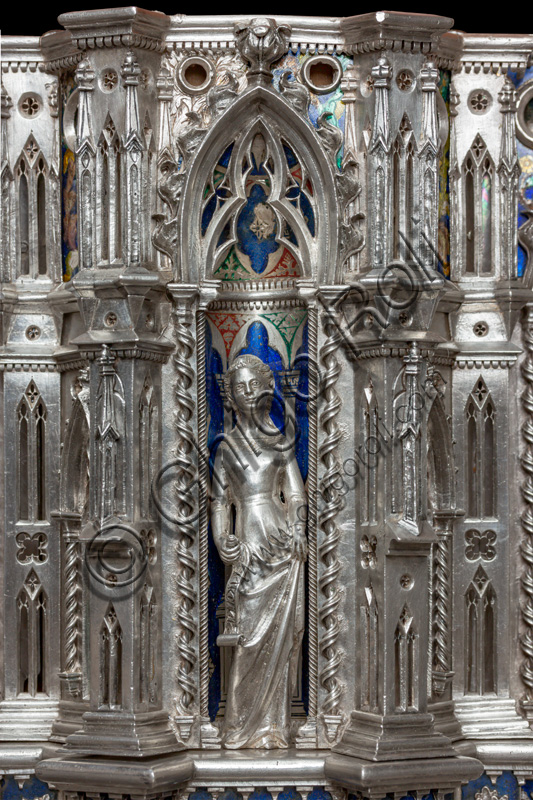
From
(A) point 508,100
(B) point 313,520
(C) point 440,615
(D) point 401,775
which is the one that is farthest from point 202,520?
(A) point 508,100

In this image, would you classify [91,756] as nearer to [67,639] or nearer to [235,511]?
[67,639]

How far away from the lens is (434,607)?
1468 centimetres

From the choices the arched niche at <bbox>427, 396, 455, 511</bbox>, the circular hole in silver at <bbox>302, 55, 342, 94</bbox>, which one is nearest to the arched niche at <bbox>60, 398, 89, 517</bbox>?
the arched niche at <bbox>427, 396, 455, 511</bbox>

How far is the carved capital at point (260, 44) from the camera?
562 inches

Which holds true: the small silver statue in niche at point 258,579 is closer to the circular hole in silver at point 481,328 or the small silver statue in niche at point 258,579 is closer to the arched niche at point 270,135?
the arched niche at point 270,135

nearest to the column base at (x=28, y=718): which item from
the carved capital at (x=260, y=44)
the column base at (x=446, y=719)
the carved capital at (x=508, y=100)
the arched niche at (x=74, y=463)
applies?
the arched niche at (x=74, y=463)

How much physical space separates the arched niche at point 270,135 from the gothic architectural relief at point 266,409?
0.08ft

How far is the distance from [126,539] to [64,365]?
1600 millimetres

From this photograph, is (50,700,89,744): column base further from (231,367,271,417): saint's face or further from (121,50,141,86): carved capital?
(121,50,141,86): carved capital

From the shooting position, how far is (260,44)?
14.3 metres

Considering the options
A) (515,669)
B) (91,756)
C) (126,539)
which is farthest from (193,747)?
(515,669)

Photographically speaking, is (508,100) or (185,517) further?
(508,100)

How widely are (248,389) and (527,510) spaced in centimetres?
248

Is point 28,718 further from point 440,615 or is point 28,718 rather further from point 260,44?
point 260,44
